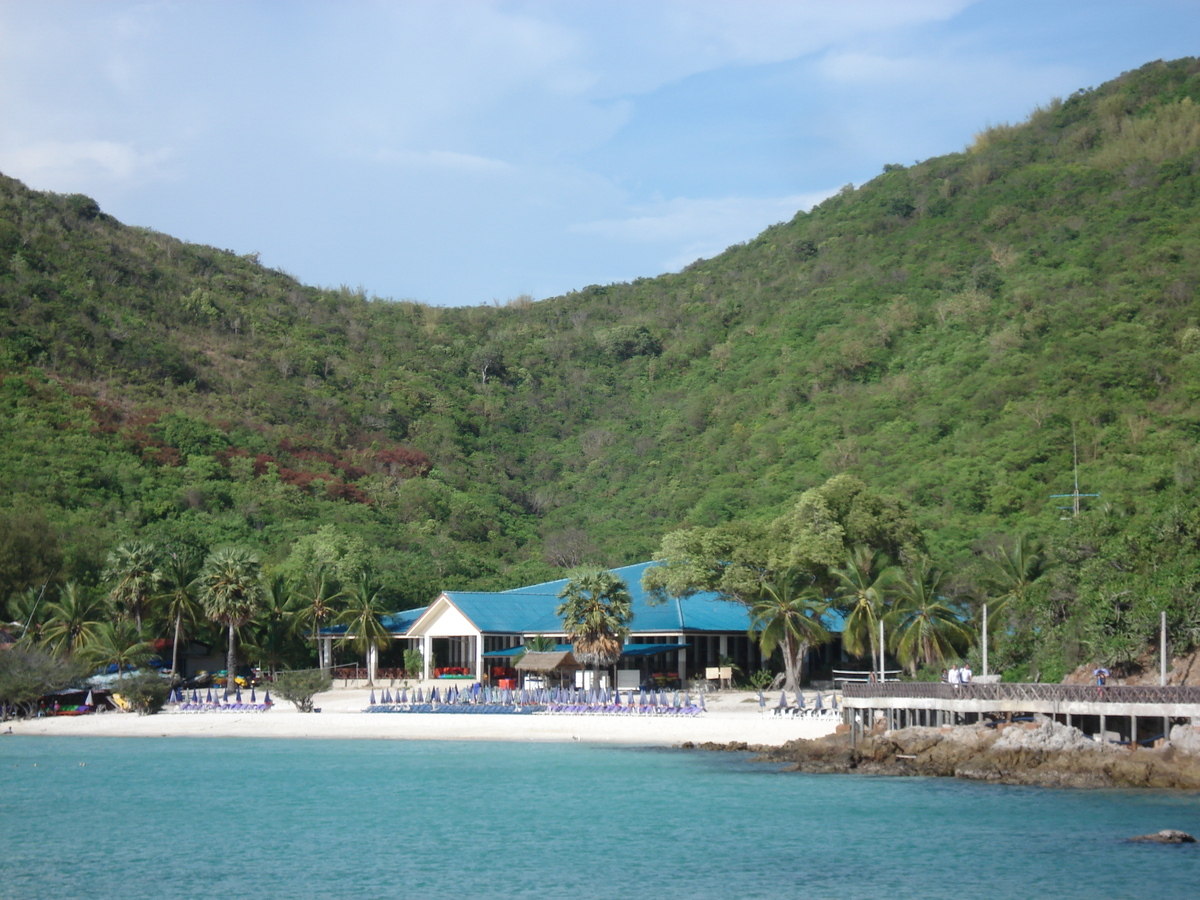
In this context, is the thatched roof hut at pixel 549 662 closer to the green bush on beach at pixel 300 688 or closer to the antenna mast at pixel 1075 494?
the green bush on beach at pixel 300 688

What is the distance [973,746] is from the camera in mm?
31016

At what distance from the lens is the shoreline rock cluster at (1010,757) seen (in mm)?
Answer: 28312

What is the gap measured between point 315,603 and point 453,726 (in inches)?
565

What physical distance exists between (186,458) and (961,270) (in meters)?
53.8

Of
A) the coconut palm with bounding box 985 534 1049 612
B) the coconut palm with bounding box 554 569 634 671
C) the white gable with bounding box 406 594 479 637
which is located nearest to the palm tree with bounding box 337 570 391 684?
the white gable with bounding box 406 594 479 637

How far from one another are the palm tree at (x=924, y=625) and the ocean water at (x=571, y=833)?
898 centimetres

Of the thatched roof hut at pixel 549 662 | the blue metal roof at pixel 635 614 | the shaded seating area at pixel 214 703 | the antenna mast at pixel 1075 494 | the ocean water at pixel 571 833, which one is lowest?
the ocean water at pixel 571 833

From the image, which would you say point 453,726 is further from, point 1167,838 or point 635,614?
point 1167,838

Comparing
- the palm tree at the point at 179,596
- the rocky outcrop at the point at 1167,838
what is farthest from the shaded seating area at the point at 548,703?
the rocky outcrop at the point at 1167,838

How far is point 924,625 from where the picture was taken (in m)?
41.2

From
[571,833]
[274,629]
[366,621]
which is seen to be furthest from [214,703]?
[571,833]

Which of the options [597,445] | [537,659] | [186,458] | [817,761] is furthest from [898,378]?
[817,761]

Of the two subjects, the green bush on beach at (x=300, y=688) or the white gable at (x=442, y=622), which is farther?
the white gable at (x=442, y=622)

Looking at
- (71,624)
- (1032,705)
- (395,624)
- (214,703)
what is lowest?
(214,703)
